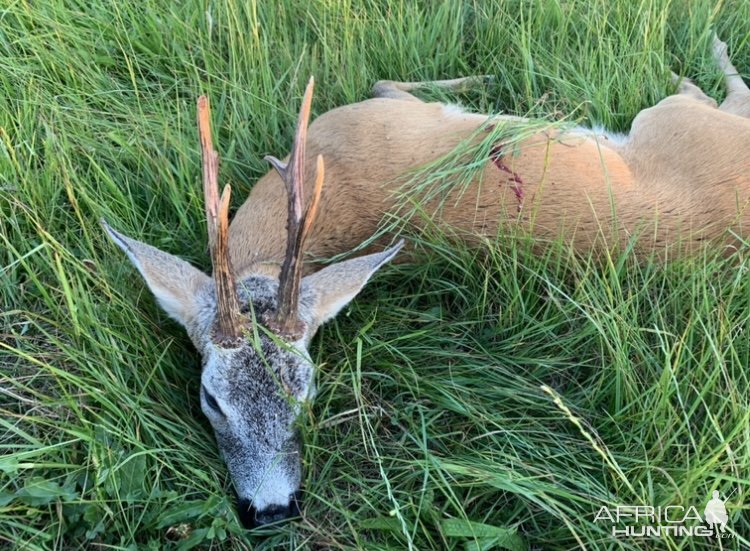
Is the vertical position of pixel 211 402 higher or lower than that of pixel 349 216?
lower

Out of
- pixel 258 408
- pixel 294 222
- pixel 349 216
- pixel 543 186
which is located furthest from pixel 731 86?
pixel 258 408

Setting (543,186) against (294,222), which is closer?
(294,222)

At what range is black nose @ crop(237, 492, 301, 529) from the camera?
263 cm

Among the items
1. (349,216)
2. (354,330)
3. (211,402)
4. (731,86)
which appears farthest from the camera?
(731,86)

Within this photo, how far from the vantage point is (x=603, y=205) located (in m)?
3.30

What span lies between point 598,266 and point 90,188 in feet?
8.60

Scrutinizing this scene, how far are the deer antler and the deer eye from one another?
0.39 meters

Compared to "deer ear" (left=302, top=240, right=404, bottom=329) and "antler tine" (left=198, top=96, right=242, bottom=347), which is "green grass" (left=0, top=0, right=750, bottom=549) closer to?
Answer: "deer ear" (left=302, top=240, right=404, bottom=329)

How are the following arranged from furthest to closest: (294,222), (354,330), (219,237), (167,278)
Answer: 1. (354,330)
2. (167,278)
3. (294,222)
4. (219,237)

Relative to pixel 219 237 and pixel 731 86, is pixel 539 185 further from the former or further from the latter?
pixel 731 86

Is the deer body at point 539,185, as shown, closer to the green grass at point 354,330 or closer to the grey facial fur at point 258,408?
the green grass at point 354,330

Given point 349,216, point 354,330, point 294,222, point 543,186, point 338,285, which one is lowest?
point 354,330

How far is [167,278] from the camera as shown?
3008 mm

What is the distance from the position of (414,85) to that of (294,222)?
2.13 m
